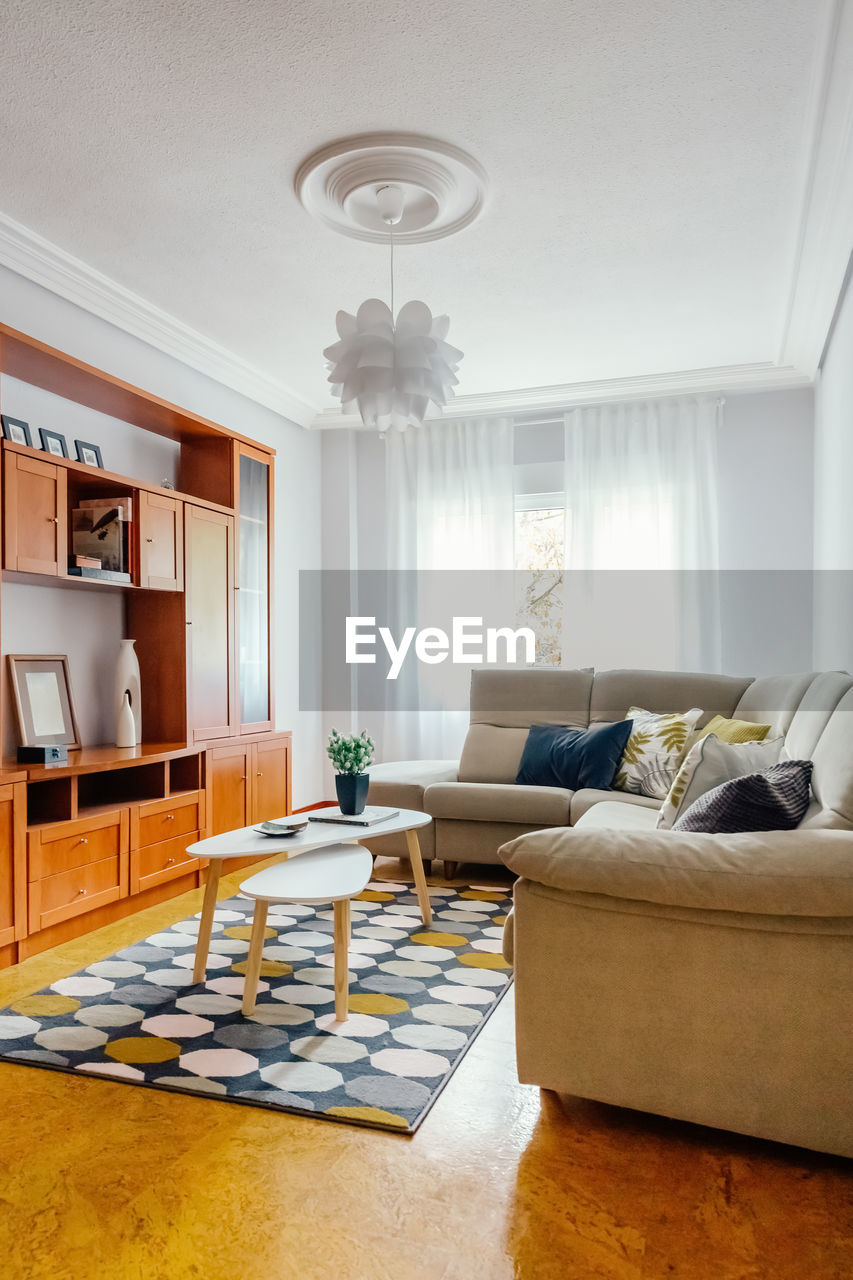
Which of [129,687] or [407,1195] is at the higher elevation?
[129,687]

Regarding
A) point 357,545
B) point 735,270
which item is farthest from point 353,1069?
point 357,545

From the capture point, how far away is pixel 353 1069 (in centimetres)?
217

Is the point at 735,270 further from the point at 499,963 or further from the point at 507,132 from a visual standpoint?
the point at 499,963

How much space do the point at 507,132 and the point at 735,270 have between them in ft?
4.65

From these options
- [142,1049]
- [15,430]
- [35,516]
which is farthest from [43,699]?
[142,1049]

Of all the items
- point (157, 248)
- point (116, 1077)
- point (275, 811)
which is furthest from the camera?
point (275, 811)

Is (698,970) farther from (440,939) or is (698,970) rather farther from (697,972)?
(440,939)

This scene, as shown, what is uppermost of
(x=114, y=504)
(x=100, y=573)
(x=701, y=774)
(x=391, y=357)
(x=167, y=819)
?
(x=391, y=357)

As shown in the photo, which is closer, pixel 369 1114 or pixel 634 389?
pixel 369 1114

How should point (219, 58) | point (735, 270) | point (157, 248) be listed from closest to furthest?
point (219, 58), point (157, 248), point (735, 270)

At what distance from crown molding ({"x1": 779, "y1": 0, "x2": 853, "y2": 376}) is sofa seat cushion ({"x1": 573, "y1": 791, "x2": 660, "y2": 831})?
7.21 feet

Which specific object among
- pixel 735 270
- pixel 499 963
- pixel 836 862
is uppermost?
pixel 735 270

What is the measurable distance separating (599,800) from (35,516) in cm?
249

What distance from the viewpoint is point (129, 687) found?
12.8ft
